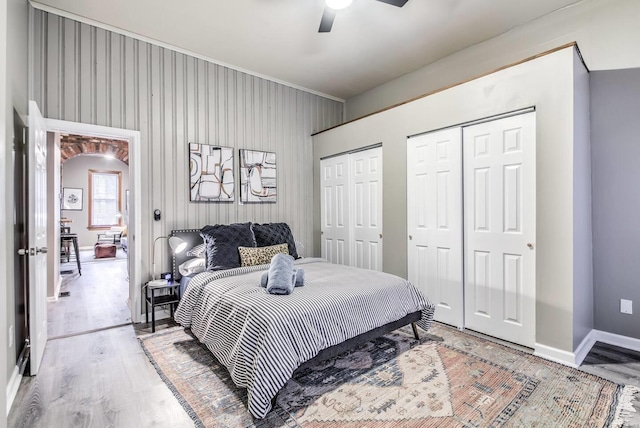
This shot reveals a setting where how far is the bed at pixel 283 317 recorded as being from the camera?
1832 mm

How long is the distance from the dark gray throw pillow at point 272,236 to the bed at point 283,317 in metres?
0.63

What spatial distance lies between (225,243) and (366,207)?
184 centimetres

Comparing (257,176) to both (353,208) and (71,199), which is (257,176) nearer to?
(353,208)

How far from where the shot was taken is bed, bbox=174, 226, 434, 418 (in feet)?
6.01

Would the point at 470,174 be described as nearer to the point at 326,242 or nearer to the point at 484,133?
the point at 484,133

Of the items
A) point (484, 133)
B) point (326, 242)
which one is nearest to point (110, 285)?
point (326, 242)

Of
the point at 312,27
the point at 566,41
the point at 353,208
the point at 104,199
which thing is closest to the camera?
the point at 566,41

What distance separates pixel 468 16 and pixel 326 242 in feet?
10.6

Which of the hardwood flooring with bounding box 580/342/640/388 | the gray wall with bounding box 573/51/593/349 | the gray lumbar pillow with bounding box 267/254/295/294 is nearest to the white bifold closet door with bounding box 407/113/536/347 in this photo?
the gray wall with bounding box 573/51/593/349

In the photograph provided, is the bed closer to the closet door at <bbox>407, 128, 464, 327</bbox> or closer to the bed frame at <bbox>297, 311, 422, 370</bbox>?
the bed frame at <bbox>297, 311, 422, 370</bbox>

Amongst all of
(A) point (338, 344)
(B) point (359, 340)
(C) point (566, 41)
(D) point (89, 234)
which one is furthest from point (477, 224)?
(D) point (89, 234)

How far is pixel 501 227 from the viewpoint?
9.33 feet

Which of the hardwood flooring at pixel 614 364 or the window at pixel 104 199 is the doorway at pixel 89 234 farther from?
the hardwood flooring at pixel 614 364

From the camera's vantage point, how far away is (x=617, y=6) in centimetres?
272
